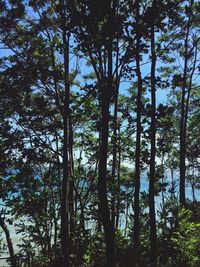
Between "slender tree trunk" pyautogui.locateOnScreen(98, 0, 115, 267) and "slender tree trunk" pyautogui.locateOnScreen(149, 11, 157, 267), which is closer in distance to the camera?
"slender tree trunk" pyautogui.locateOnScreen(98, 0, 115, 267)

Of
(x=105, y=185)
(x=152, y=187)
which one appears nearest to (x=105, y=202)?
(x=105, y=185)

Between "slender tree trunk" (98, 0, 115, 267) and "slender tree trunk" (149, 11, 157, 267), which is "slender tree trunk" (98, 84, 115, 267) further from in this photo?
"slender tree trunk" (149, 11, 157, 267)

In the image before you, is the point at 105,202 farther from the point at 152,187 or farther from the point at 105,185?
the point at 152,187

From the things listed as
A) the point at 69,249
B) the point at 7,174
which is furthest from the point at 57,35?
the point at 69,249

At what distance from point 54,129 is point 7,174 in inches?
98.4

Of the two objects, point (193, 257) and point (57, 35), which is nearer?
point (193, 257)

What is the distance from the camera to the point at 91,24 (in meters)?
8.02

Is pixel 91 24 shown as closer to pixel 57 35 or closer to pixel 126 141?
pixel 57 35

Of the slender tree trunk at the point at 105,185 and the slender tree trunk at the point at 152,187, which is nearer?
the slender tree trunk at the point at 105,185

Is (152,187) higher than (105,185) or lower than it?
higher

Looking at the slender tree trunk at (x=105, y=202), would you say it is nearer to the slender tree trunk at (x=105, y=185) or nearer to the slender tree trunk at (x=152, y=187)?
the slender tree trunk at (x=105, y=185)

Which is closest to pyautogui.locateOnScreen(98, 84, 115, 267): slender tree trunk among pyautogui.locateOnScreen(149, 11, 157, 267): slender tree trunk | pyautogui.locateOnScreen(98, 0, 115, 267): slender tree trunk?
pyautogui.locateOnScreen(98, 0, 115, 267): slender tree trunk

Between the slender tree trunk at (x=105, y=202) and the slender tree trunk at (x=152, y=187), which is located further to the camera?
the slender tree trunk at (x=152, y=187)

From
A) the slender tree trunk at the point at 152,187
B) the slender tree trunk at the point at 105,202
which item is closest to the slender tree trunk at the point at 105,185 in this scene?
the slender tree trunk at the point at 105,202
